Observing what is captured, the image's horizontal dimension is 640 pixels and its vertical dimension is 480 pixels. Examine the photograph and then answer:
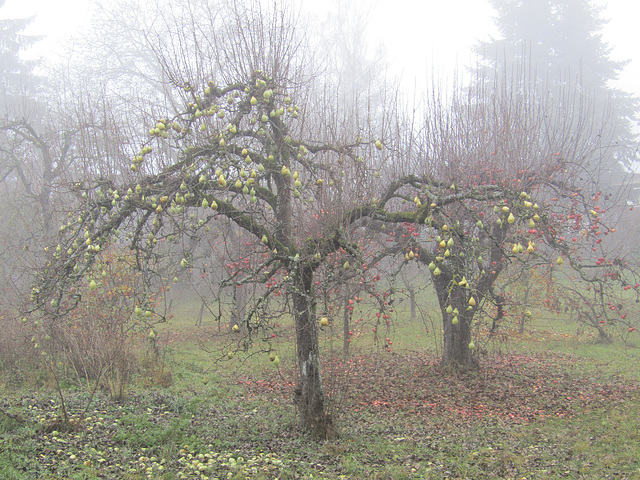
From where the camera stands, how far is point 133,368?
9070mm

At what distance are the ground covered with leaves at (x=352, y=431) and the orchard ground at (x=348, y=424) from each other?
0.06 ft

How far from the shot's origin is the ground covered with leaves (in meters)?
4.87

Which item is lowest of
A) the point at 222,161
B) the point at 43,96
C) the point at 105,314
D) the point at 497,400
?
the point at 497,400

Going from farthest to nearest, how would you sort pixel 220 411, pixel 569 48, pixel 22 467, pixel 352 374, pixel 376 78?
1. pixel 376 78
2. pixel 569 48
3. pixel 352 374
4. pixel 220 411
5. pixel 22 467

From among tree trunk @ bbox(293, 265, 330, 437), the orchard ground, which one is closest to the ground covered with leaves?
the orchard ground

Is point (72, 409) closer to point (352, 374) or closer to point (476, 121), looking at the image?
point (352, 374)

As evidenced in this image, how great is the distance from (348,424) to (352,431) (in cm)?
36

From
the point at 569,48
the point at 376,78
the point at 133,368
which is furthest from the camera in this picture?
the point at 376,78

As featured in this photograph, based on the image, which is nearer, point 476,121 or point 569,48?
point 476,121

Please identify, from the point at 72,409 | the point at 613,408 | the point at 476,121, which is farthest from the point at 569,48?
the point at 72,409

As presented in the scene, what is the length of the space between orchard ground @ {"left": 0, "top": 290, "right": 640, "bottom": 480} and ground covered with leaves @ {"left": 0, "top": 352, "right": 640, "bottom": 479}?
2cm

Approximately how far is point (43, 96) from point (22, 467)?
2486cm

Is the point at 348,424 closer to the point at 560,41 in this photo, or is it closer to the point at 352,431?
the point at 352,431

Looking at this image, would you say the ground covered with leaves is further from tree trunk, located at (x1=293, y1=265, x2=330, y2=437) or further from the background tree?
the background tree
